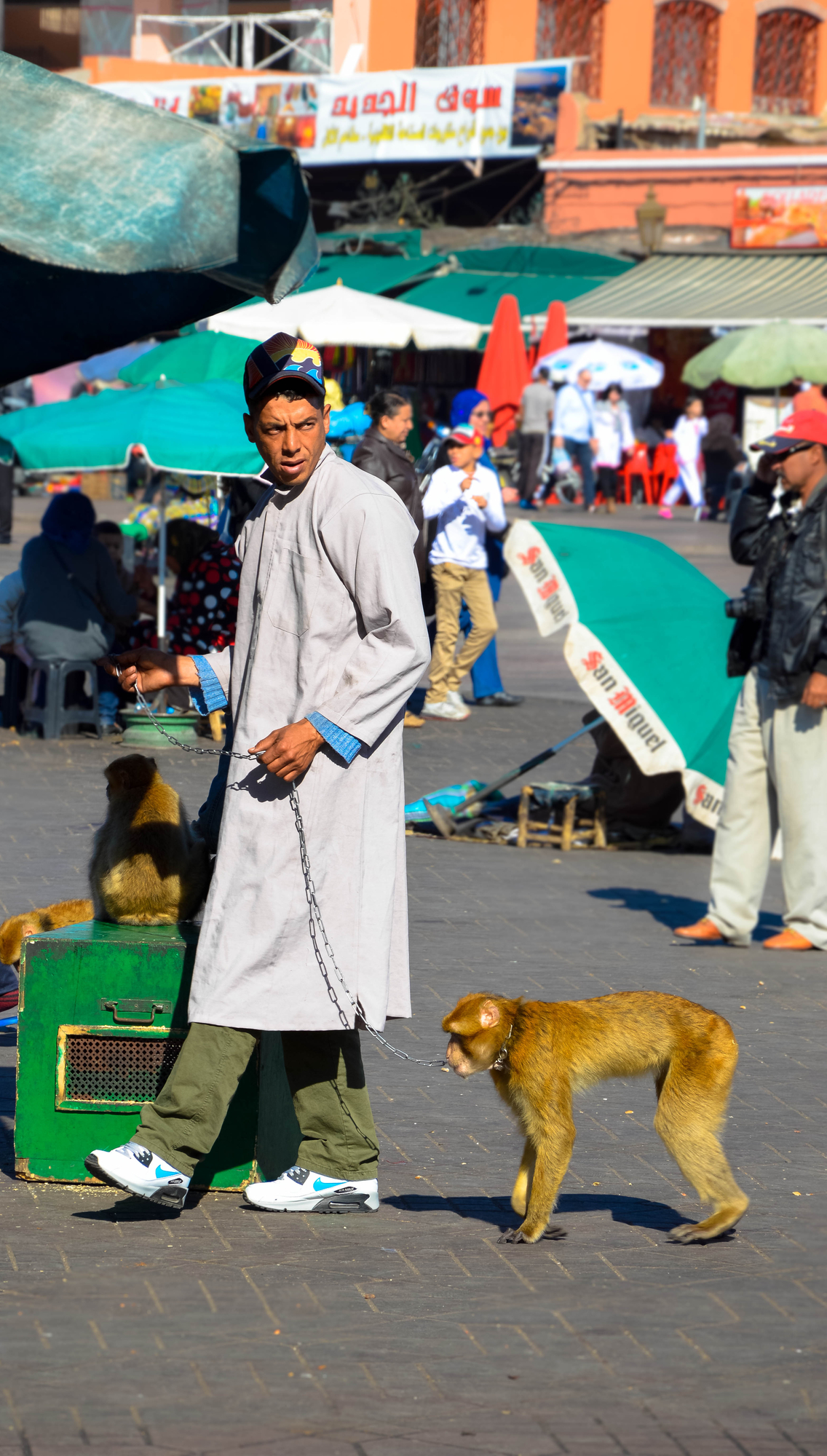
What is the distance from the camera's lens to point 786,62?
3944 centimetres

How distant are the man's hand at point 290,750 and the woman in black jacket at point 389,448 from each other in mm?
7341

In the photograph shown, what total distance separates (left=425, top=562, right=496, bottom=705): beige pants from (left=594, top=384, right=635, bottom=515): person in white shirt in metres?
15.6

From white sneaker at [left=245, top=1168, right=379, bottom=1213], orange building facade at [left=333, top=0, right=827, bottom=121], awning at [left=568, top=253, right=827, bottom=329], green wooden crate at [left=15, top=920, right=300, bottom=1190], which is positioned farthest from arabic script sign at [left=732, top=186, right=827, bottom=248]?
white sneaker at [left=245, top=1168, right=379, bottom=1213]

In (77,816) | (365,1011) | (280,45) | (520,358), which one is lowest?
(77,816)

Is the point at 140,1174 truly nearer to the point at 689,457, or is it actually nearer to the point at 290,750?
the point at 290,750

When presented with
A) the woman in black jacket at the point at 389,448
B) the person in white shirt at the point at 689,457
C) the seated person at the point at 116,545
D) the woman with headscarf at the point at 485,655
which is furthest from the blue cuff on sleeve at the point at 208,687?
the person in white shirt at the point at 689,457

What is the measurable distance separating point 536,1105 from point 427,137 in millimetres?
32288

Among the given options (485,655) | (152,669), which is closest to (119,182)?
(152,669)

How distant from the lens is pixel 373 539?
4.44 meters

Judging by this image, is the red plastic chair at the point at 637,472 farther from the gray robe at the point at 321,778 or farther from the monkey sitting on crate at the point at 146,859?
the gray robe at the point at 321,778

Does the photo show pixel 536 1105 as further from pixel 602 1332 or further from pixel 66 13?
pixel 66 13

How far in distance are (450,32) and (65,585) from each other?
94.4 feet

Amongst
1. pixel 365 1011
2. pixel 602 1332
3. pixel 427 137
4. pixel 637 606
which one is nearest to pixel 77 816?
pixel 637 606

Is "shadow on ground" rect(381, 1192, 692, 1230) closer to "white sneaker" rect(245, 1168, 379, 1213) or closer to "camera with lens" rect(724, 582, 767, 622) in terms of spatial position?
"white sneaker" rect(245, 1168, 379, 1213)
